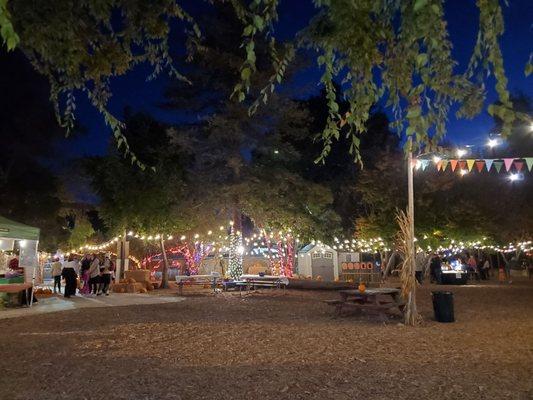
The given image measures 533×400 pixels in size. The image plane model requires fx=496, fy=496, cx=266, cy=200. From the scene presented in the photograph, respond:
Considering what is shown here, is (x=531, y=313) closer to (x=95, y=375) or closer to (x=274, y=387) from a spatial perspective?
(x=274, y=387)

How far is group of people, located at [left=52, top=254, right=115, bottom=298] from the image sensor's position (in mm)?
17956

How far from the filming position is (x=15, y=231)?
13469 mm

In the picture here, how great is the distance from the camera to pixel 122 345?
26.9 ft

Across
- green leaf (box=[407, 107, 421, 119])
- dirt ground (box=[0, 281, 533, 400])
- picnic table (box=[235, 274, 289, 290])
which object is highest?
green leaf (box=[407, 107, 421, 119])

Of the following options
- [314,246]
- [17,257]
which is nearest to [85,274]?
[17,257]

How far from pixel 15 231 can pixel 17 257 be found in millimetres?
3289

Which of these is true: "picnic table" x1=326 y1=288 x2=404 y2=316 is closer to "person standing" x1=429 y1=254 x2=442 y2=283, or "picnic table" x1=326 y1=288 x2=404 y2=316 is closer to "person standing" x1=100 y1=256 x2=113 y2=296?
"person standing" x1=100 y1=256 x2=113 y2=296

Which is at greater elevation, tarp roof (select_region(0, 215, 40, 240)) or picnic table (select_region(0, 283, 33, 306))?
tarp roof (select_region(0, 215, 40, 240))

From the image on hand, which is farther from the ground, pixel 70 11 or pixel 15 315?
pixel 70 11

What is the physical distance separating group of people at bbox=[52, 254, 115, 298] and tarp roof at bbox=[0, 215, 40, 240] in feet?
12.6

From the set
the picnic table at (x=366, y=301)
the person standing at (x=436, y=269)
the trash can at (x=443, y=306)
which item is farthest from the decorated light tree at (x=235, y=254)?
the trash can at (x=443, y=306)

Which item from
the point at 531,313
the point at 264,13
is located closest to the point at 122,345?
the point at 264,13

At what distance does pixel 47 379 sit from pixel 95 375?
546 mm

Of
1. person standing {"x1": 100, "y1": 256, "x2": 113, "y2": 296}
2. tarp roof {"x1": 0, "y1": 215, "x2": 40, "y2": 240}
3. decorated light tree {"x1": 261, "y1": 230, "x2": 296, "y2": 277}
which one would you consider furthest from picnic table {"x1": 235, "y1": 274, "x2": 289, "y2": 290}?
tarp roof {"x1": 0, "y1": 215, "x2": 40, "y2": 240}
